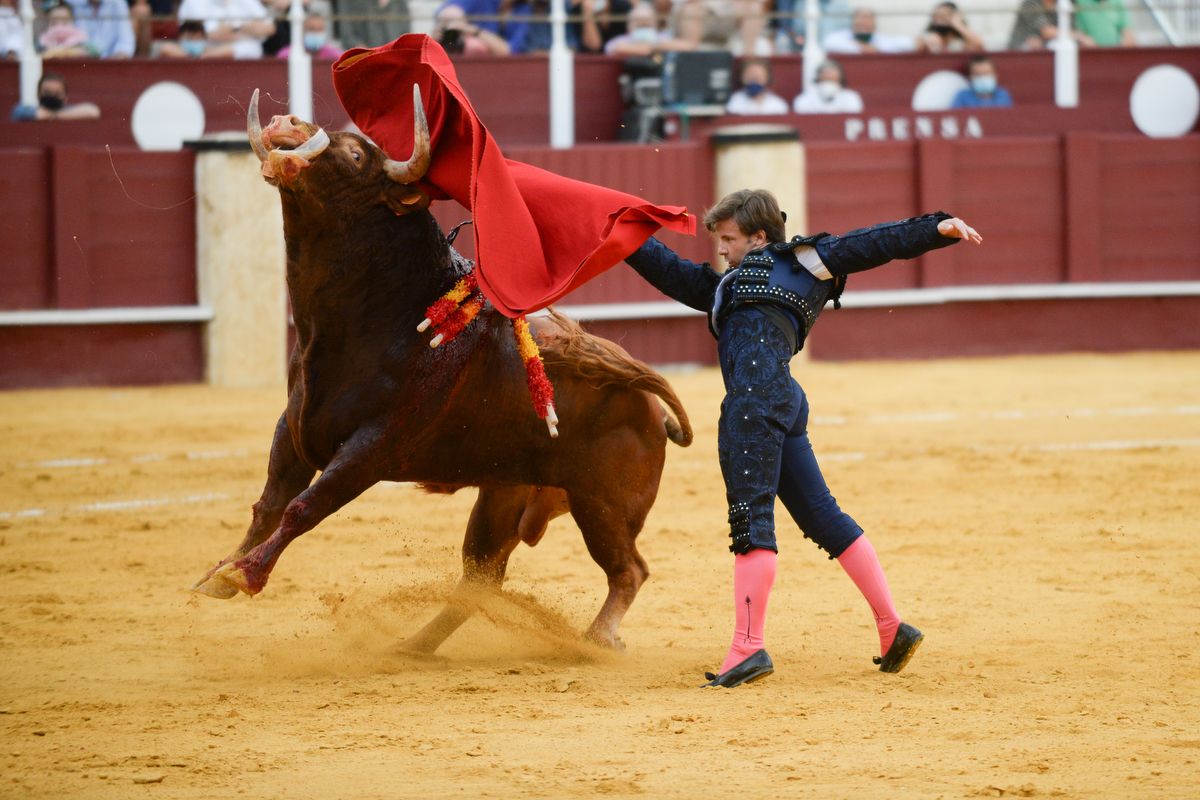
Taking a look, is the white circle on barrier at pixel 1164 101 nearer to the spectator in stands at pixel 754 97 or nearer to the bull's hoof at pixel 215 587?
the spectator in stands at pixel 754 97

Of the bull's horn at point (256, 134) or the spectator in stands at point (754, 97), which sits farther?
the spectator in stands at point (754, 97)

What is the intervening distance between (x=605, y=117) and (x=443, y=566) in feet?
26.0

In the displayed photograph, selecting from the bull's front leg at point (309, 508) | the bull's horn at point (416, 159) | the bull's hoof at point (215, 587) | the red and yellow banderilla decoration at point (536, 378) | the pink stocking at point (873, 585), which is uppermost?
the bull's horn at point (416, 159)

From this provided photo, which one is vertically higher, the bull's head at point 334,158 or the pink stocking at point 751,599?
the bull's head at point 334,158

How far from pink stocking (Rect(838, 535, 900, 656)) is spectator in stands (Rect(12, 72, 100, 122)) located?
8.85 metres

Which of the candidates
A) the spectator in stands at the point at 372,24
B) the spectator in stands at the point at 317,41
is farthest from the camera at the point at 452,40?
the spectator in stands at the point at 317,41

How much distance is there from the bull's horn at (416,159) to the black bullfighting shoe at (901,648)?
5.56 feet

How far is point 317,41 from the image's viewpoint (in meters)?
12.1

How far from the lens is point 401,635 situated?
15.5 feet

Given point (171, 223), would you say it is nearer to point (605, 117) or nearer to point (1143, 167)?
point (605, 117)

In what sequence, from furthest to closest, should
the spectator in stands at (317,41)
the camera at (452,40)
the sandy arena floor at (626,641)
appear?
the camera at (452,40), the spectator in stands at (317,41), the sandy arena floor at (626,641)

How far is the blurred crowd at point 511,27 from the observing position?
39.1 ft

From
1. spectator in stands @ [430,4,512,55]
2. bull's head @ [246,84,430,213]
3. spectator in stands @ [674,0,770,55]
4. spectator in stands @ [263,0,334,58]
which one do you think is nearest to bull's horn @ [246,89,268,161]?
bull's head @ [246,84,430,213]

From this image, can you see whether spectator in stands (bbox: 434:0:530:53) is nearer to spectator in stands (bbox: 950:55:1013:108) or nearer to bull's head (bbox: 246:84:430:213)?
spectator in stands (bbox: 950:55:1013:108)
